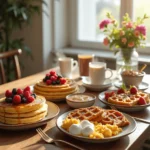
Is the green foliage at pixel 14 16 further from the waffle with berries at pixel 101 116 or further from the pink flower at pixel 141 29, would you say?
the waffle with berries at pixel 101 116

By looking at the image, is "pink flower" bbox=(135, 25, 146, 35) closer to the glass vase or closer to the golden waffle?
the glass vase

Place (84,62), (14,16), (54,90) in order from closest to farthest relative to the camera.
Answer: (54,90)
(84,62)
(14,16)

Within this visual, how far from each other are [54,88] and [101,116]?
362 millimetres

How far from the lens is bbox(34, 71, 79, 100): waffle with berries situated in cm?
144

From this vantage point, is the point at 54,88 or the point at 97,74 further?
the point at 97,74

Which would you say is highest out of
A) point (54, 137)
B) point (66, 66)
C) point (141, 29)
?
point (141, 29)

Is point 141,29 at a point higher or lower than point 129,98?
higher

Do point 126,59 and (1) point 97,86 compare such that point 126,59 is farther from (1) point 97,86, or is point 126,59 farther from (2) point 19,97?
(2) point 19,97

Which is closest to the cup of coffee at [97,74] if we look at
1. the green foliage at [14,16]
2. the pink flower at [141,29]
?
the pink flower at [141,29]

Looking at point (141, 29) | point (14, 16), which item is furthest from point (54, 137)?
point (14, 16)

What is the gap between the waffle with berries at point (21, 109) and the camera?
3.71ft

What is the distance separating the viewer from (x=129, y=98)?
1365mm

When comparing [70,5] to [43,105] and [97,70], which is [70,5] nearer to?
[97,70]

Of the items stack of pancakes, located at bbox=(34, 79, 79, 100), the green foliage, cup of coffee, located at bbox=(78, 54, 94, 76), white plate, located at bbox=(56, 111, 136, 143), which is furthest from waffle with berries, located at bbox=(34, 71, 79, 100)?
the green foliage
